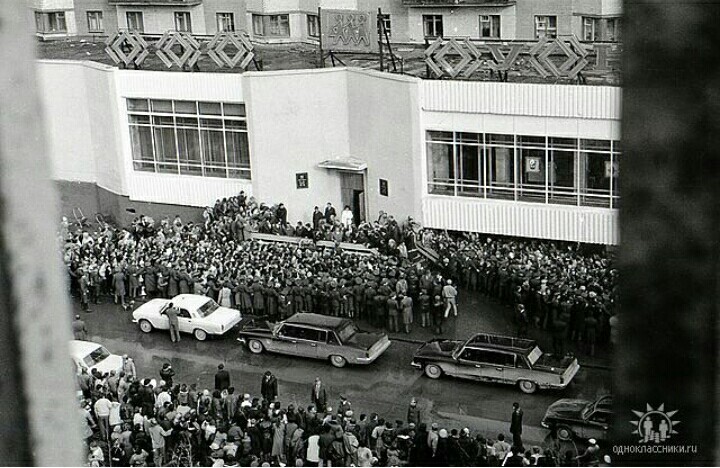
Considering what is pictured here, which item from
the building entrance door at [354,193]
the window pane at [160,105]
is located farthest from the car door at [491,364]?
the window pane at [160,105]

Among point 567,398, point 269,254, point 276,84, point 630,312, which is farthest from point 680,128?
point 276,84

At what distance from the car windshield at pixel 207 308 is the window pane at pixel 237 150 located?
331 inches

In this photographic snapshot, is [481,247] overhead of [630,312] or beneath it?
beneath

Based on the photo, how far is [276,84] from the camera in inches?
1239

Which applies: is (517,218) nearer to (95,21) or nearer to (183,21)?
(183,21)

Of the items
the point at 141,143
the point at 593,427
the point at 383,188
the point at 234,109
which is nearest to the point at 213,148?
the point at 234,109

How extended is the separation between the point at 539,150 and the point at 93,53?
19000 mm

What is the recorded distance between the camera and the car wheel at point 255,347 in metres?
23.1

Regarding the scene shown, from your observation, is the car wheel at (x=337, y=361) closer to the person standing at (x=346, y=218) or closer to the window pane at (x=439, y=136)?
the person standing at (x=346, y=218)

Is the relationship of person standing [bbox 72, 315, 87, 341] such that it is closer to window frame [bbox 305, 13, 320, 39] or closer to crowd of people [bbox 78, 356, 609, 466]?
crowd of people [bbox 78, 356, 609, 466]

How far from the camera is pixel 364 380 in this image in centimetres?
2162

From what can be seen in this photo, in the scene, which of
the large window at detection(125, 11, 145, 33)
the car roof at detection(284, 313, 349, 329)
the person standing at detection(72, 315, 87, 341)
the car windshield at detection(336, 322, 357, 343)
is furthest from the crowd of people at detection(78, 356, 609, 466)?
the large window at detection(125, 11, 145, 33)

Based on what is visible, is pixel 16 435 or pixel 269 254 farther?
pixel 269 254

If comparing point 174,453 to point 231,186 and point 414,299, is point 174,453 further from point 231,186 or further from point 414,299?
point 231,186
